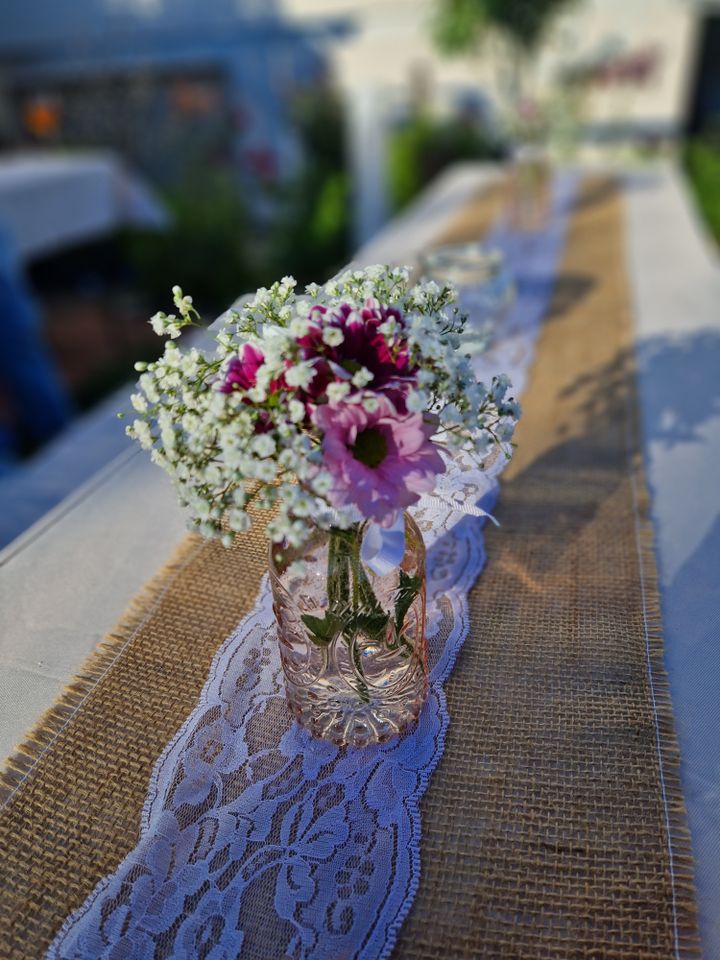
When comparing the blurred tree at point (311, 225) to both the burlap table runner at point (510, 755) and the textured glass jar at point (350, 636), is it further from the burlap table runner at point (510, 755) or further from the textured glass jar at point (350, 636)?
the textured glass jar at point (350, 636)

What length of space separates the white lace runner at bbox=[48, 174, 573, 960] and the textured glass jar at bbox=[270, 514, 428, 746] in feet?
0.10

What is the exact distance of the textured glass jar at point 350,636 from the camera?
2.41 ft

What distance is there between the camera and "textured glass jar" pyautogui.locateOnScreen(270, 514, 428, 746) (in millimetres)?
735

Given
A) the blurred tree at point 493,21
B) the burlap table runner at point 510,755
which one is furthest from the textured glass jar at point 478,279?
the blurred tree at point 493,21

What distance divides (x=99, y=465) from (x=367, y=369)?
143cm

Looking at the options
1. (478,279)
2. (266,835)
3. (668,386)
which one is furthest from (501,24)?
(266,835)

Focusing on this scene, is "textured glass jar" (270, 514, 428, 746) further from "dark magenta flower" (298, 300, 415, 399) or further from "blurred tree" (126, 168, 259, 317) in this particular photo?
"blurred tree" (126, 168, 259, 317)

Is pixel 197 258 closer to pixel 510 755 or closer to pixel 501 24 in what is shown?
pixel 501 24

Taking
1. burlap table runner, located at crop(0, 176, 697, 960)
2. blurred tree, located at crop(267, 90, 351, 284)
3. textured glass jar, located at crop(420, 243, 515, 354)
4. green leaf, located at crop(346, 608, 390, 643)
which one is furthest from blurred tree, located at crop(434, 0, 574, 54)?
green leaf, located at crop(346, 608, 390, 643)

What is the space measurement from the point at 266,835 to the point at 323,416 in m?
0.44

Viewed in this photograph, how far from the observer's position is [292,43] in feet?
28.1

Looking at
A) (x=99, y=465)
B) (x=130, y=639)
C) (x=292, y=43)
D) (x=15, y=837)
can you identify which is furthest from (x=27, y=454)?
(x=292, y=43)

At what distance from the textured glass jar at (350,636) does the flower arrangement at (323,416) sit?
0.08 meters

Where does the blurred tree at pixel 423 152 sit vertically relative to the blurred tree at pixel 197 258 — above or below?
above
